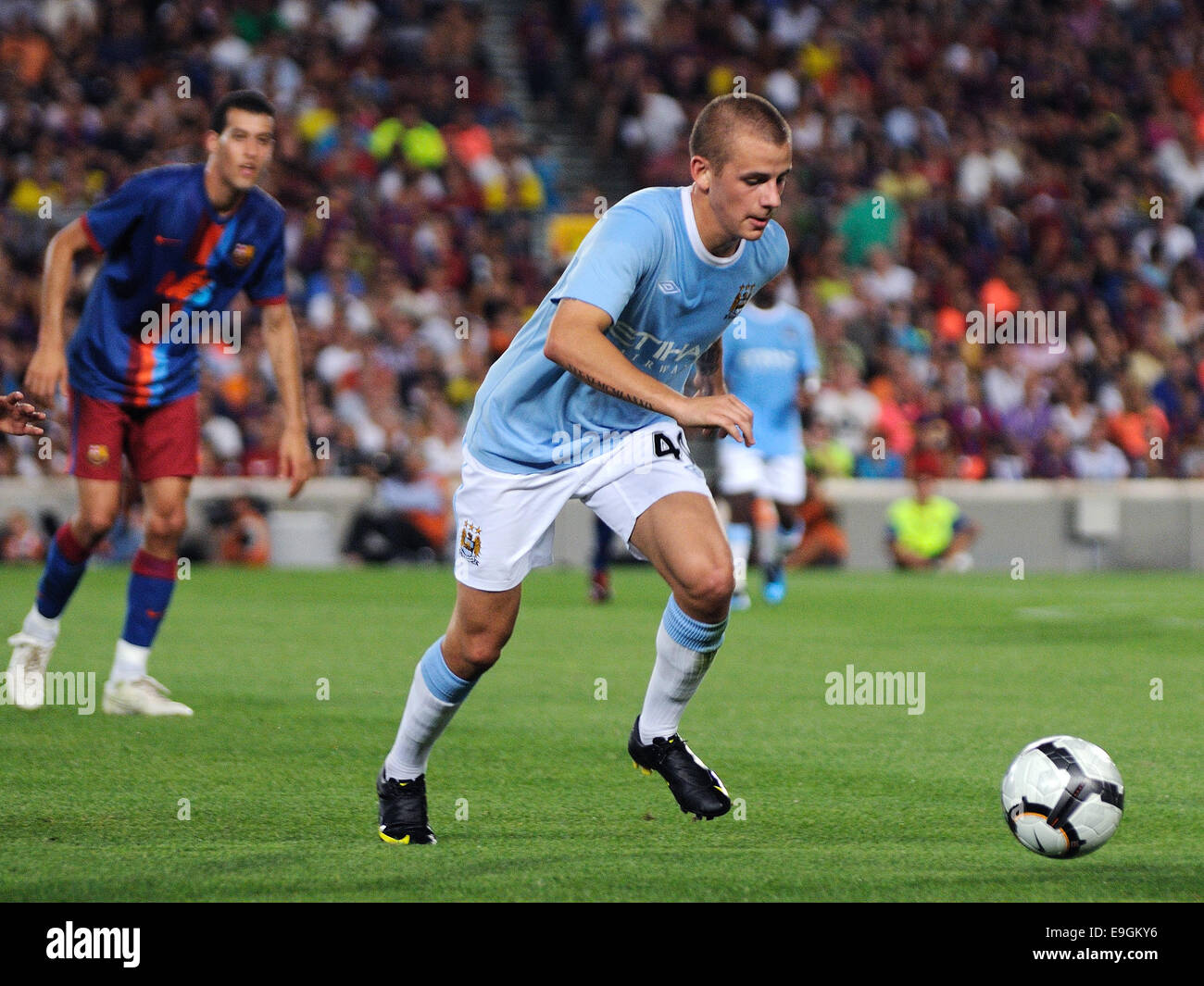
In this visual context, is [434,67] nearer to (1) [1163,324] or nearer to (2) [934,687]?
(1) [1163,324]

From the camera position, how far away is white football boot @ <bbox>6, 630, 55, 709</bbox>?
7898 millimetres

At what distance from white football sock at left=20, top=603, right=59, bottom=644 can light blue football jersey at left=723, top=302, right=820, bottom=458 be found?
22.1ft

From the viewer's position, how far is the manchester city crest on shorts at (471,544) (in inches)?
206

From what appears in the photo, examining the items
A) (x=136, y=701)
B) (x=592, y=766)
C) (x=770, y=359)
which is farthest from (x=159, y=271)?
(x=770, y=359)

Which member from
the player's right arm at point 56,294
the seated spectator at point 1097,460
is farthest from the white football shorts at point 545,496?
the seated spectator at point 1097,460

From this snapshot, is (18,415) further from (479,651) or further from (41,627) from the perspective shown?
(41,627)

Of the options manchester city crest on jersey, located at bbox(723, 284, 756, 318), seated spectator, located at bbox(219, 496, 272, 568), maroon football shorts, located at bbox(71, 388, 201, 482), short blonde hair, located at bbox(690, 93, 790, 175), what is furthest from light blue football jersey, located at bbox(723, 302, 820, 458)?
short blonde hair, located at bbox(690, 93, 790, 175)

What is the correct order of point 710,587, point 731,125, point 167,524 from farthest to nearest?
point 167,524 → point 710,587 → point 731,125

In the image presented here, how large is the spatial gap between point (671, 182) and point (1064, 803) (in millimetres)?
16615

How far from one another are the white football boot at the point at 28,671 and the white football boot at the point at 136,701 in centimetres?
38

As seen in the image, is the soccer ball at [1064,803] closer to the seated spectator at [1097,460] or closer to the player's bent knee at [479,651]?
the player's bent knee at [479,651]

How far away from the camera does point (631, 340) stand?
5.36 meters
